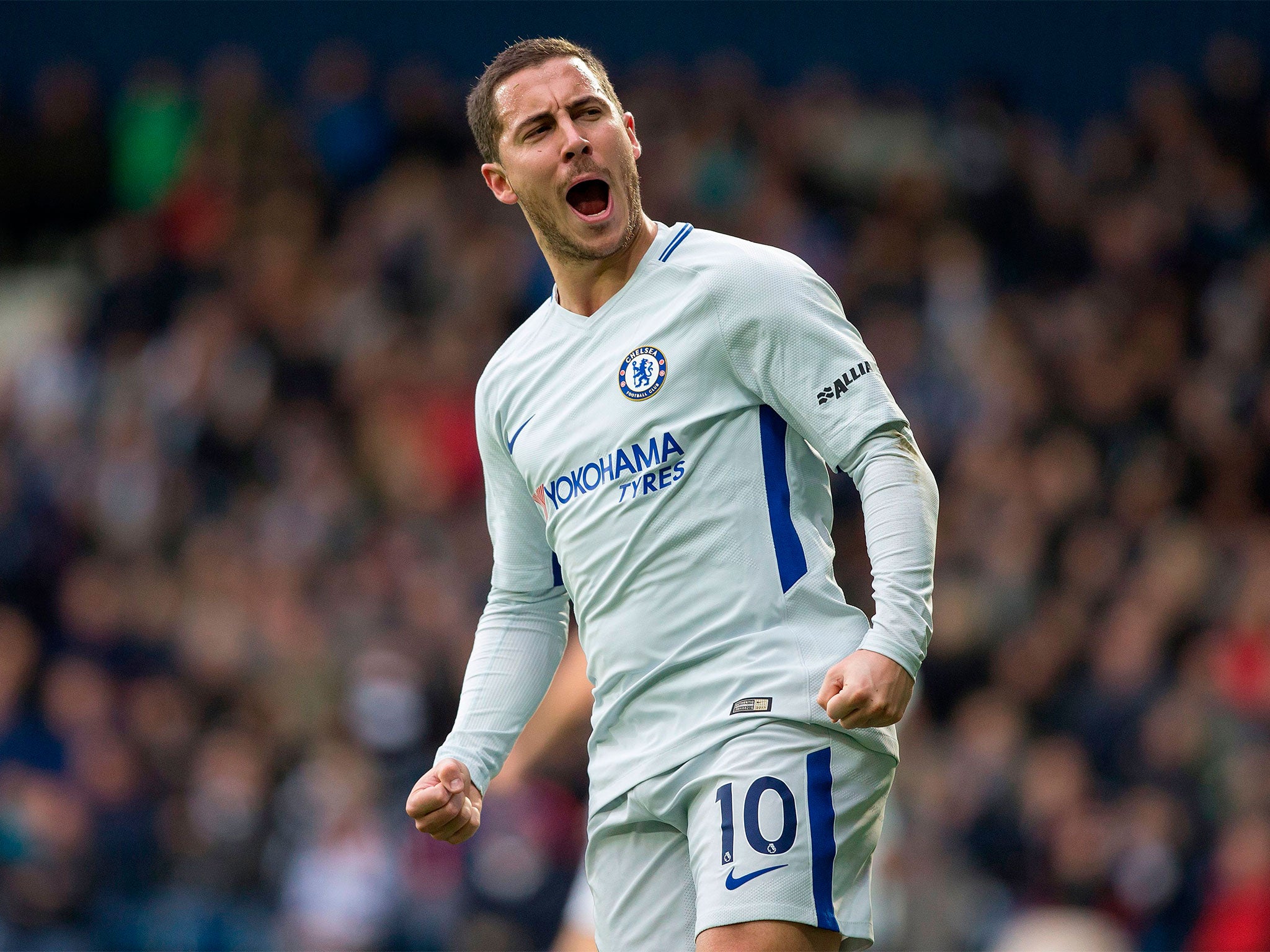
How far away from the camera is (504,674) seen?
3.56 m

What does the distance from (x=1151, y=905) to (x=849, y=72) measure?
6.96m

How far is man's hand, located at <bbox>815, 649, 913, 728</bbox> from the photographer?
2.75m

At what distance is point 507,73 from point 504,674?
1264 mm

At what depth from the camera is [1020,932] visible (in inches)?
291

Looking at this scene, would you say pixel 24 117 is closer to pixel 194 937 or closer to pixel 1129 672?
pixel 194 937

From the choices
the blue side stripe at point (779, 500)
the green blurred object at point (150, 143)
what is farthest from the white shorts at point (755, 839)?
the green blurred object at point (150, 143)

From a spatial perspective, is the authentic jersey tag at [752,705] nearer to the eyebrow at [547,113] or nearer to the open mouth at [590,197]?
the open mouth at [590,197]

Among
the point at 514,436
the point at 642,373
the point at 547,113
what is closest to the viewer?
the point at 642,373

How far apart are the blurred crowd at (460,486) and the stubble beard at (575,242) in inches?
174

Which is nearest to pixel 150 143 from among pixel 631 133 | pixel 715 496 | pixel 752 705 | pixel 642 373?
pixel 631 133

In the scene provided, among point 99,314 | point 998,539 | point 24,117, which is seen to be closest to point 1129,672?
point 998,539

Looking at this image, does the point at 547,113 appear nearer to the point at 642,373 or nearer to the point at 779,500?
the point at 642,373

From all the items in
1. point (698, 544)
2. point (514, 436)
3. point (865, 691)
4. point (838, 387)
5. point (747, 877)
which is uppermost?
point (838, 387)

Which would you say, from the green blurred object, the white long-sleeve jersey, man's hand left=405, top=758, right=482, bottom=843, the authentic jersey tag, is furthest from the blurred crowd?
the authentic jersey tag
